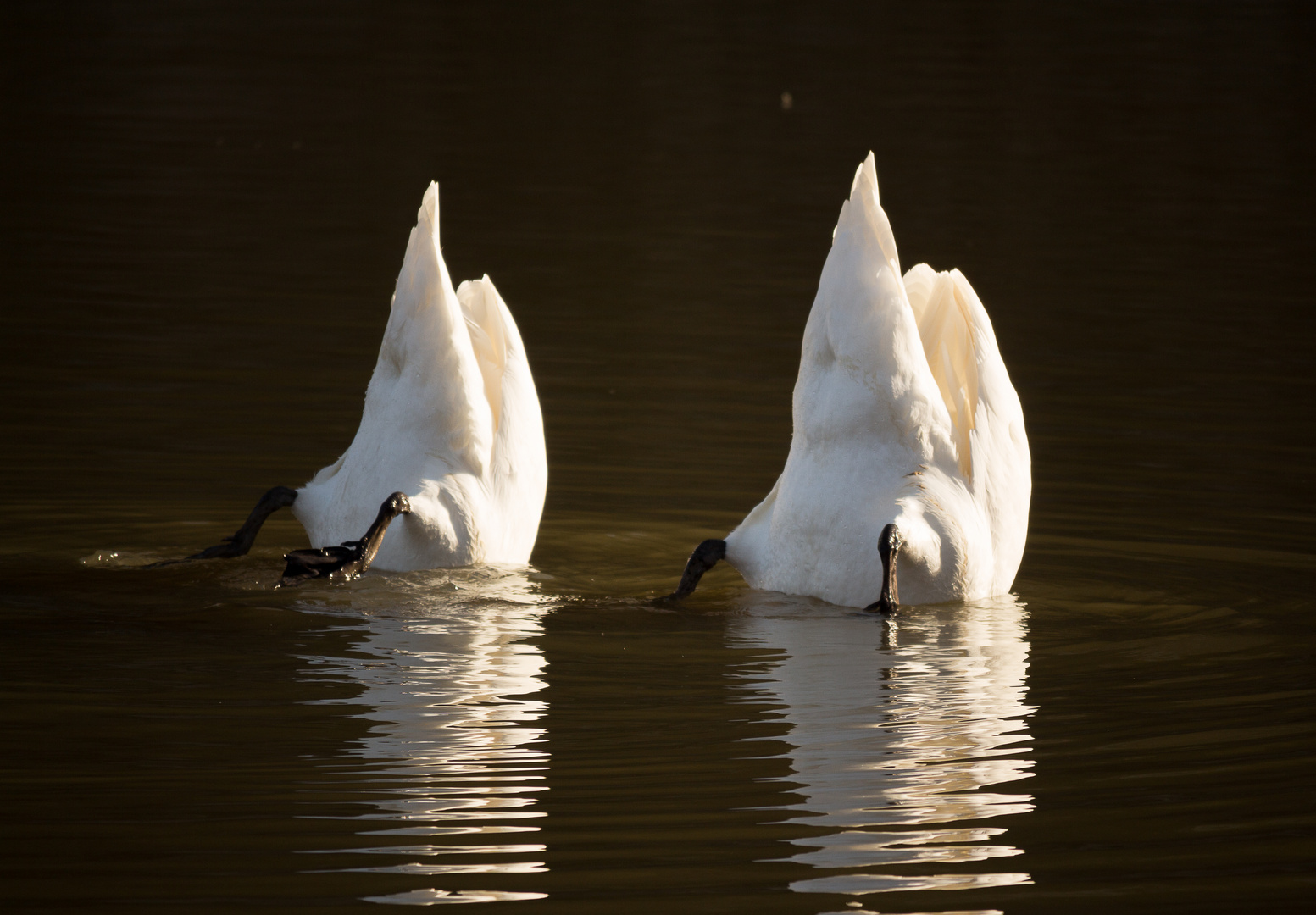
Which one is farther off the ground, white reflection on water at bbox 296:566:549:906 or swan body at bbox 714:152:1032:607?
swan body at bbox 714:152:1032:607

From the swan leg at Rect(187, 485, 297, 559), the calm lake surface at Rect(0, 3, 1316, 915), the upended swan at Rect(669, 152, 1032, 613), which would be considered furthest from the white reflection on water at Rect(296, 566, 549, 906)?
the upended swan at Rect(669, 152, 1032, 613)

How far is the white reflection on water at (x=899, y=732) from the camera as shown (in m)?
4.89

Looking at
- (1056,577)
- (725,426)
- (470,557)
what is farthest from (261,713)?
(725,426)

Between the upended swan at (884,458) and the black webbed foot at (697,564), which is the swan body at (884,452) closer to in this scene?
the upended swan at (884,458)

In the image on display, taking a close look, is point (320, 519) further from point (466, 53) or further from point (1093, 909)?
point (466, 53)

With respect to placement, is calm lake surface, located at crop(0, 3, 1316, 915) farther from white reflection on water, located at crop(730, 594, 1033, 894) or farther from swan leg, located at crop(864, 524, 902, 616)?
swan leg, located at crop(864, 524, 902, 616)

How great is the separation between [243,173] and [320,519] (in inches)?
503

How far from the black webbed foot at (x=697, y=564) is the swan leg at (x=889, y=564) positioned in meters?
0.74

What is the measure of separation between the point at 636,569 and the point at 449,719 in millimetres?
2344

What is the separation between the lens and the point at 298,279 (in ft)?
48.6

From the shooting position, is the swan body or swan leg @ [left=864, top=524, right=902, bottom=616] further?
the swan body

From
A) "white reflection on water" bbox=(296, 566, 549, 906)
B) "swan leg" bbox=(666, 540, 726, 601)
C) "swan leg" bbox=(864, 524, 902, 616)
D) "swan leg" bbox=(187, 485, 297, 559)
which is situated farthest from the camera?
"swan leg" bbox=(187, 485, 297, 559)

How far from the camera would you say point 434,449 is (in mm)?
7781

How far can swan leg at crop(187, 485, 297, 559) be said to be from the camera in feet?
26.1
